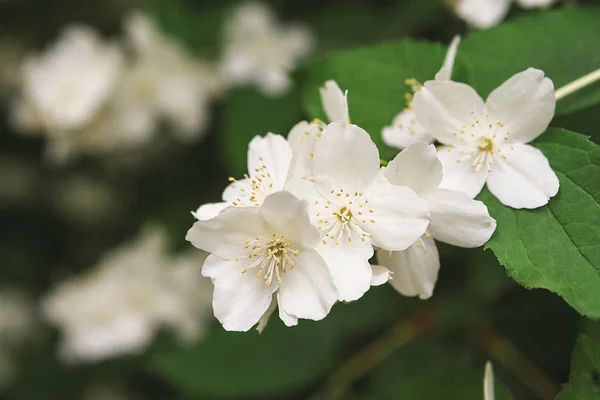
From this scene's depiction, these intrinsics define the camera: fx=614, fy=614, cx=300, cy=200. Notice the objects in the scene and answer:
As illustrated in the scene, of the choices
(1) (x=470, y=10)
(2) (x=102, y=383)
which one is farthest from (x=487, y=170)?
(2) (x=102, y=383)

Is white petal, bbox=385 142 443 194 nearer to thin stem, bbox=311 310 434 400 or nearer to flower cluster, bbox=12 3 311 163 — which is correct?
thin stem, bbox=311 310 434 400

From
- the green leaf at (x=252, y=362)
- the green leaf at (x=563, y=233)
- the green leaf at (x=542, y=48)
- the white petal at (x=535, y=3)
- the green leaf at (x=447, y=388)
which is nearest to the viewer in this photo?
the green leaf at (x=563, y=233)

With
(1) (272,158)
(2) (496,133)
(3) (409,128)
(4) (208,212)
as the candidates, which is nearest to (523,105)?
(2) (496,133)

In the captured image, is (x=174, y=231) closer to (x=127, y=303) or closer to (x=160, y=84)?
(x=127, y=303)

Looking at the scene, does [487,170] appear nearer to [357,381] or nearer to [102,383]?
[357,381]

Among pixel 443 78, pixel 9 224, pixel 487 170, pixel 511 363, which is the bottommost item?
pixel 511 363

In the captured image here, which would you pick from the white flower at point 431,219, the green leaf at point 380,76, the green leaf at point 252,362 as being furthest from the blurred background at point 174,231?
the white flower at point 431,219

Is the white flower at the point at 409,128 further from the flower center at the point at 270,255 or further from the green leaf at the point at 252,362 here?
the green leaf at the point at 252,362
